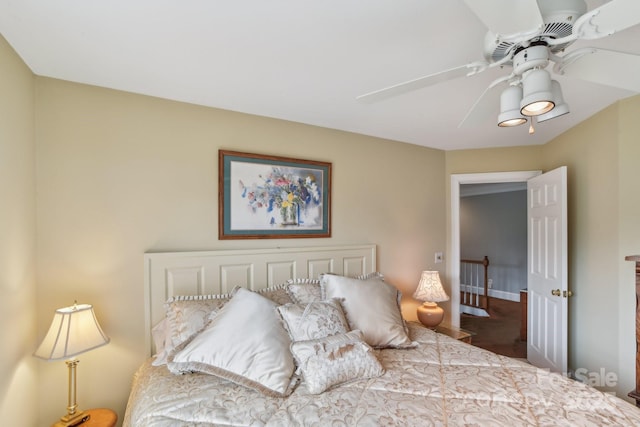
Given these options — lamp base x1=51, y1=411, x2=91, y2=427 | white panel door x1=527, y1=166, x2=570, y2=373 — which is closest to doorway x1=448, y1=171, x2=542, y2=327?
white panel door x1=527, y1=166, x2=570, y2=373

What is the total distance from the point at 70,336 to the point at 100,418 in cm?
49

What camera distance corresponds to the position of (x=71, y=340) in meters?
1.61

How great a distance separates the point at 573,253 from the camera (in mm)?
2758

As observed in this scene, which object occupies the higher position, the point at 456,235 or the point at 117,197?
the point at 117,197

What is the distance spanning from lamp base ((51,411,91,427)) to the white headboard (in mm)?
440

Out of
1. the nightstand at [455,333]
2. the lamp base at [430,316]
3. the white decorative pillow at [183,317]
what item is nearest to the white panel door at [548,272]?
the nightstand at [455,333]

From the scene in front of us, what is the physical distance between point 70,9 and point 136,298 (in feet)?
5.10

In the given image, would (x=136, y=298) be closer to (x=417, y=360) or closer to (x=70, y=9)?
(x=70, y=9)

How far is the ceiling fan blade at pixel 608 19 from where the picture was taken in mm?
810

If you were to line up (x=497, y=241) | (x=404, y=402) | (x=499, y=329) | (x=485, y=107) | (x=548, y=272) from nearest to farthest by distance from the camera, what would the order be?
(x=404, y=402) < (x=485, y=107) < (x=548, y=272) < (x=499, y=329) < (x=497, y=241)

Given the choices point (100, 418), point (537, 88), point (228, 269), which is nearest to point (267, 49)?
point (537, 88)

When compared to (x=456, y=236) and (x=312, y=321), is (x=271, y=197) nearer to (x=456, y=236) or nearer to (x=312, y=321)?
(x=312, y=321)

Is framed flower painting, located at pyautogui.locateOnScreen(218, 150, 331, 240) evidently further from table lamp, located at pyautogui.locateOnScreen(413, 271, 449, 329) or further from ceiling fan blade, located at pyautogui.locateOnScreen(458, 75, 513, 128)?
ceiling fan blade, located at pyautogui.locateOnScreen(458, 75, 513, 128)

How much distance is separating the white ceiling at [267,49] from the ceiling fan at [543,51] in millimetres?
258
